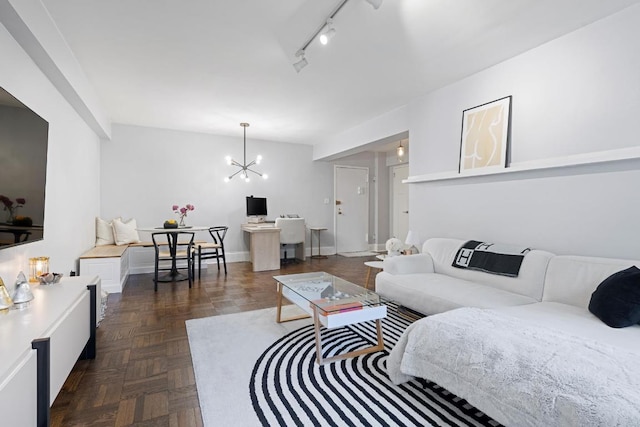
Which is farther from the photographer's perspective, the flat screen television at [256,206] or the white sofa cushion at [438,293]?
the flat screen television at [256,206]

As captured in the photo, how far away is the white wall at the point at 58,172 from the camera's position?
2.04 meters

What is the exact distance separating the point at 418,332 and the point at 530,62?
2.62 m

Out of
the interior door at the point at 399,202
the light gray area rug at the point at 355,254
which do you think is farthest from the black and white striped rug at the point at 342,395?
the interior door at the point at 399,202

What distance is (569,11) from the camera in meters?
2.26

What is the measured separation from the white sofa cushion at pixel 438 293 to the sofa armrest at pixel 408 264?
65 millimetres

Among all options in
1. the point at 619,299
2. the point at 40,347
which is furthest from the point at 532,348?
the point at 40,347

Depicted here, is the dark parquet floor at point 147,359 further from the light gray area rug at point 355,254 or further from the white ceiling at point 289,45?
the light gray area rug at point 355,254

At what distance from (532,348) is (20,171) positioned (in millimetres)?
2860

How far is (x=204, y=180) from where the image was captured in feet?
19.4

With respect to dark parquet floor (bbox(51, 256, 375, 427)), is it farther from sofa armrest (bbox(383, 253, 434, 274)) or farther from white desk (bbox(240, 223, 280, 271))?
sofa armrest (bbox(383, 253, 434, 274))

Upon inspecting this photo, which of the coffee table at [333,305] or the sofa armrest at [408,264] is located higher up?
the sofa armrest at [408,264]

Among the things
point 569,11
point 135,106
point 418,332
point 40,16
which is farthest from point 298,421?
point 135,106

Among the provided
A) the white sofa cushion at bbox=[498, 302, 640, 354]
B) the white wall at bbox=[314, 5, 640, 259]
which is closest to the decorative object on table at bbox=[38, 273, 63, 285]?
the white sofa cushion at bbox=[498, 302, 640, 354]

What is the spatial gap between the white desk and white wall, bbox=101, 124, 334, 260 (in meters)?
0.95
